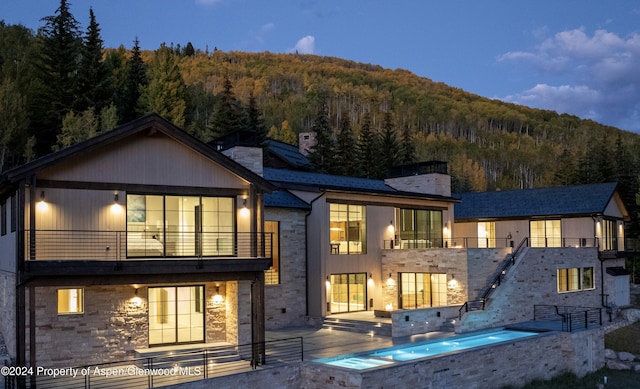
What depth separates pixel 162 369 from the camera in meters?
16.5

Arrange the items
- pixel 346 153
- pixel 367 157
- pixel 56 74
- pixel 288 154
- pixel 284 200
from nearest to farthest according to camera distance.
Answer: pixel 284 200, pixel 56 74, pixel 288 154, pixel 346 153, pixel 367 157

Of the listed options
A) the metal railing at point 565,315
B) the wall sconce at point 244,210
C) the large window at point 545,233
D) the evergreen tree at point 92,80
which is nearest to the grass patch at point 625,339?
the metal railing at point 565,315

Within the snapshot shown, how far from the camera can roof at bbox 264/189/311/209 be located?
81.8 feet

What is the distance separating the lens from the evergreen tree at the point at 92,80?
43659 millimetres

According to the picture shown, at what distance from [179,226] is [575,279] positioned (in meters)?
20.7

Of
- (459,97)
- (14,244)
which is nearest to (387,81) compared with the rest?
(459,97)

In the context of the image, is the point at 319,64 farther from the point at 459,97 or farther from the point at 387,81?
the point at 459,97

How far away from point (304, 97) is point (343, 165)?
232 feet

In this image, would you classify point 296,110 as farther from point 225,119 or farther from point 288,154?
point 288,154

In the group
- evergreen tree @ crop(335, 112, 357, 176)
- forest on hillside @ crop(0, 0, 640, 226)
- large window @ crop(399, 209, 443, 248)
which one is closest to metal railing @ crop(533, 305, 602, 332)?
large window @ crop(399, 209, 443, 248)

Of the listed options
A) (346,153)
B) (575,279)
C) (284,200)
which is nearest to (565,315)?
(575,279)

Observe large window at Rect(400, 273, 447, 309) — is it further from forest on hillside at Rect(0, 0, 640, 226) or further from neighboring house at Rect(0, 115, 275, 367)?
forest on hillside at Rect(0, 0, 640, 226)

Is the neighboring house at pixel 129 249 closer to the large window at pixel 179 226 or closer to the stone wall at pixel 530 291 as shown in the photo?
the large window at pixel 179 226

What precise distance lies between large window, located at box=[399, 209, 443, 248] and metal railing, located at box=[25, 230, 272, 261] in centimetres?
1240
